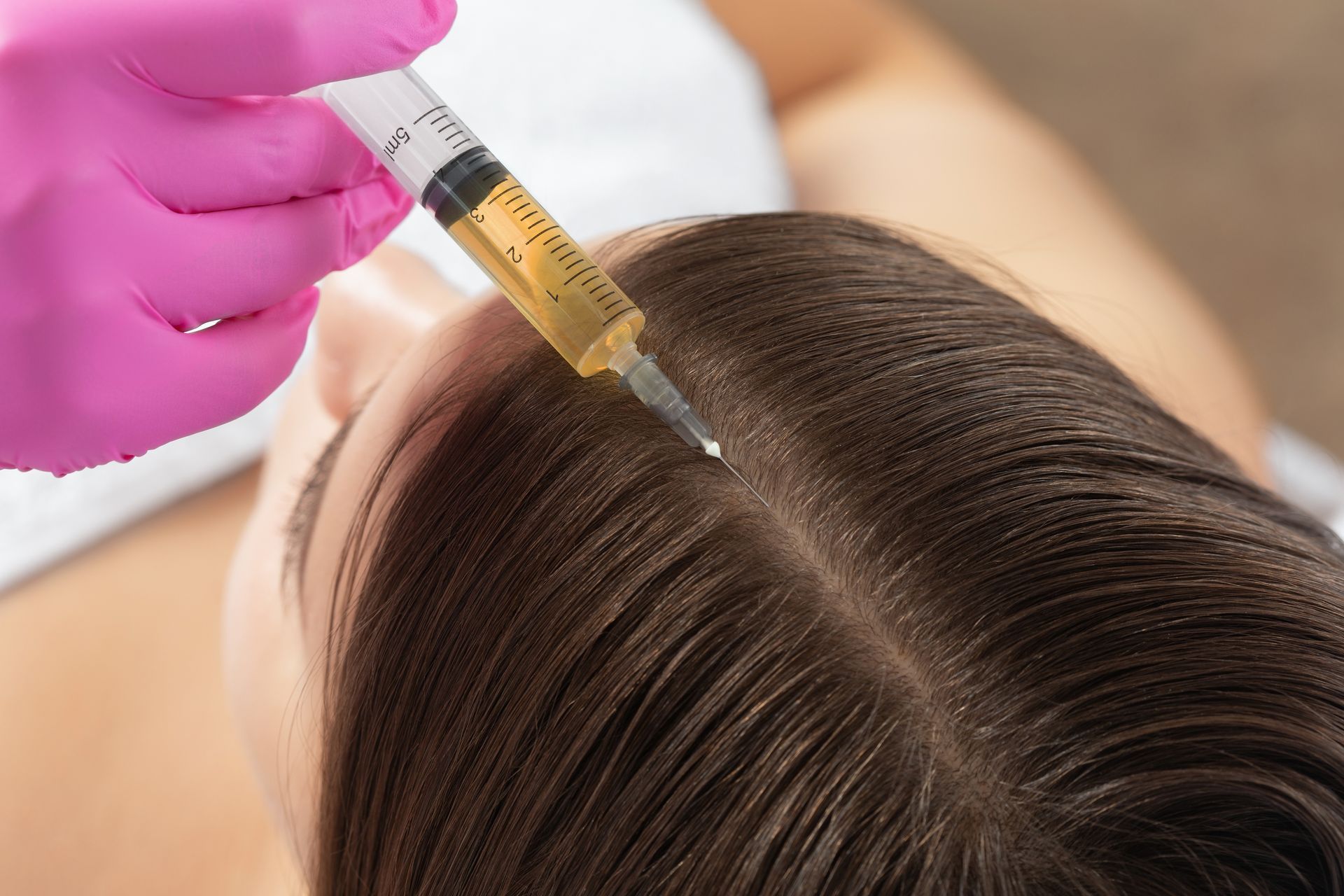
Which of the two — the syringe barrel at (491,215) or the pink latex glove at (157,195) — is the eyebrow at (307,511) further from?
the syringe barrel at (491,215)

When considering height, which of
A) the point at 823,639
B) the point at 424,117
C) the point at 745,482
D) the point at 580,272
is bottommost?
the point at 823,639

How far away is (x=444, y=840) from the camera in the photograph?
63 cm

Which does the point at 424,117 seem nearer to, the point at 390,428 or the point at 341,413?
the point at 390,428

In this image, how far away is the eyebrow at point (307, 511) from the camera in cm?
81

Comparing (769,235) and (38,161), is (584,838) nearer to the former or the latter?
(769,235)

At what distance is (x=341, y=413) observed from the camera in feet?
3.40

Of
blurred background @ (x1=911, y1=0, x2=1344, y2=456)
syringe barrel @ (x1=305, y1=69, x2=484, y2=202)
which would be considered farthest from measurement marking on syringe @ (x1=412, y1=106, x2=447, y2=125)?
blurred background @ (x1=911, y1=0, x2=1344, y2=456)

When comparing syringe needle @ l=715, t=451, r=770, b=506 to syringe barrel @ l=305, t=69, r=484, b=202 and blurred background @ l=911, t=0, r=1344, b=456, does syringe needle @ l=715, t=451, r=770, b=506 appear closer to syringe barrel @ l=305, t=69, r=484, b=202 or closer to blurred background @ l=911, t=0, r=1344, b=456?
syringe barrel @ l=305, t=69, r=484, b=202

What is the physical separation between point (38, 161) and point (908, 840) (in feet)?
2.27

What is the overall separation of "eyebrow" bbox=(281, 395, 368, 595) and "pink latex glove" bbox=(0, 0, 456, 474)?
0.08 m

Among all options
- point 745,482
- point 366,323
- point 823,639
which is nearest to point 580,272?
point 745,482

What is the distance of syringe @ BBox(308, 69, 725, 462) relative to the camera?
2.06 feet

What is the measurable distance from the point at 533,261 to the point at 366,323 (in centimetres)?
43

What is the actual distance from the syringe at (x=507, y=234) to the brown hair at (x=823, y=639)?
3 centimetres
